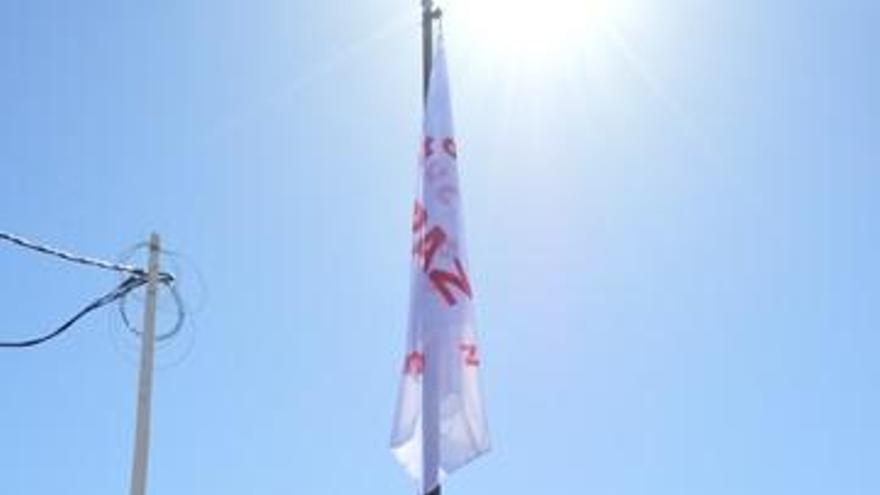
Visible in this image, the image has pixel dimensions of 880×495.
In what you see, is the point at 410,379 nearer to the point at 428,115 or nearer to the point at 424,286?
the point at 424,286

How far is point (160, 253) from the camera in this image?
17.6 meters

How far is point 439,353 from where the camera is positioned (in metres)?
11.0

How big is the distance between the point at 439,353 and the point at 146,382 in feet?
21.9

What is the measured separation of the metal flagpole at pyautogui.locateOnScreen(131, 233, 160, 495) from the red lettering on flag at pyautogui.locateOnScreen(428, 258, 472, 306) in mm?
6268

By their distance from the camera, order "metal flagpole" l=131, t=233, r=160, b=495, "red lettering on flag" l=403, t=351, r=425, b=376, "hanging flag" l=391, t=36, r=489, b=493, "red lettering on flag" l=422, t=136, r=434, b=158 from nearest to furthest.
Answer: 1. "hanging flag" l=391, t=36, r=489, b=493
2. "red lettering on flag" l=403, t=351, r=425, b=376
3. "red lettering on flag" l=422, t=136, r=434, b=158
4. "metal flagpole" l=131, t=233, r=160, b=495

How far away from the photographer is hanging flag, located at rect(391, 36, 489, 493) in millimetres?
10742

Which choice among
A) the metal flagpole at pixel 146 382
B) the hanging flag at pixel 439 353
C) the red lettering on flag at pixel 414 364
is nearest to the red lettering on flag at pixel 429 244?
the hanging flag at pixel 439 353

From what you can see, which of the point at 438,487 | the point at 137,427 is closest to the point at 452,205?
the point at 438,487

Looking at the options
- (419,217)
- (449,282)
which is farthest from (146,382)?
(449,282)

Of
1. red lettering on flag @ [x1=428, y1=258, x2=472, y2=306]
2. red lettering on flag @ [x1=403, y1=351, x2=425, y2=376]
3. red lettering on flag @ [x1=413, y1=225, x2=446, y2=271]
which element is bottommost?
red lettering on flag @ [x1=403, y1=351, x2=425, y2=376]

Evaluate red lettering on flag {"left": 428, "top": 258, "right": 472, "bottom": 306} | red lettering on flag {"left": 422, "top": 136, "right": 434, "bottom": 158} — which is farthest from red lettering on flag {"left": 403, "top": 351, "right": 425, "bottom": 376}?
red lettering on flag {"left": 422, "top": 136, "right": 434, "bottom": 158}

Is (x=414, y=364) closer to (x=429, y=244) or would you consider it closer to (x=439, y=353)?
(x=439, y=353)

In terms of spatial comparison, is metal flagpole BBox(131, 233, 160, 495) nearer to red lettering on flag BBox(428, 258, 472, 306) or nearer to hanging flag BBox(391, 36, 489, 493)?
hanging flag BBox(391, 36, 489, 493)

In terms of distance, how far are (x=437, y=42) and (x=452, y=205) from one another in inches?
75.5
